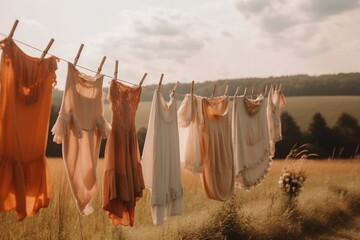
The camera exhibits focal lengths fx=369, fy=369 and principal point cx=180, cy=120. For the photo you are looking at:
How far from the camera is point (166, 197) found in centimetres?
406

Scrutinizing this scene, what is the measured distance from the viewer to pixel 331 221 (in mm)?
7680

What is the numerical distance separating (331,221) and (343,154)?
7.66m

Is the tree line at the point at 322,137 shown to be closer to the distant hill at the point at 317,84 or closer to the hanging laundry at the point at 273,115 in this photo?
the distant hill at the point at 317,84

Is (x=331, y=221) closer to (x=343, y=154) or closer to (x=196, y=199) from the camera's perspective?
(x=196, y=199)

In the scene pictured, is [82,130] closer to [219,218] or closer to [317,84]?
[219,218]

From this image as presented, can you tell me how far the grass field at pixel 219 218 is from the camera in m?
4.56

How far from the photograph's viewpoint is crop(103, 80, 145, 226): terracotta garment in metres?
3.54

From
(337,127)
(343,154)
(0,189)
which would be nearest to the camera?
(0,189)

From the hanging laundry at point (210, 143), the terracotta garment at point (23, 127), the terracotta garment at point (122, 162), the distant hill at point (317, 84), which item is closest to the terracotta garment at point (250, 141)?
the hanging laundry at point (210, 143)

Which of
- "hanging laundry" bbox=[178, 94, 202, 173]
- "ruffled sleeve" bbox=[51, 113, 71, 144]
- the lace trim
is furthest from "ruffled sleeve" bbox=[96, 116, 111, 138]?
"hanging laundry" bbox=[178, 94, 202, 173]

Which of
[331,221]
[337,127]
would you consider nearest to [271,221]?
[331,221]

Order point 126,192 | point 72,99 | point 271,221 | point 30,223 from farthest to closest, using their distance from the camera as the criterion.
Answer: point 271,221, point 30,223, point 126,192, point 72,99

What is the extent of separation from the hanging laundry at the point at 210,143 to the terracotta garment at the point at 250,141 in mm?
381

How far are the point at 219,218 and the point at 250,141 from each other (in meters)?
1.32
